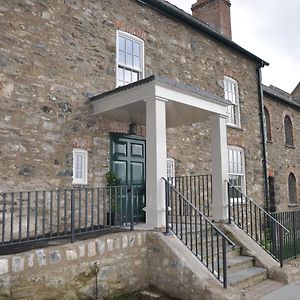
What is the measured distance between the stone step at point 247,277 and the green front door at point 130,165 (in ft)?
8.74

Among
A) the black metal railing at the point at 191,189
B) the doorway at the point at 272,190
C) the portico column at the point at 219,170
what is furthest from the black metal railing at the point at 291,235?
the doorway at the point at 272,190

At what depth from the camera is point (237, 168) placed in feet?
39.2

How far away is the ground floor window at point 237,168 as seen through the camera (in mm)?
11773

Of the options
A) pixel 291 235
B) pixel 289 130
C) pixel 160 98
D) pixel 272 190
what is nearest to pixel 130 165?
pixel 160 98

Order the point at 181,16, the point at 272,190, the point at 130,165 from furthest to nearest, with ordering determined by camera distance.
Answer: the point at 272,190, the point at 181,16, the point at 130,165

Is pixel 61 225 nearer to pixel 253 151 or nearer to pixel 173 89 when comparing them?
pixel 173 89

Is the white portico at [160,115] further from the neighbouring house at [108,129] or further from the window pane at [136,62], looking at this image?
the window pane at [136,62]

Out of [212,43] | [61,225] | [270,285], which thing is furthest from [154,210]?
[212,43]

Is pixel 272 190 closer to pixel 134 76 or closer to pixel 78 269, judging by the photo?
pixel 134 76

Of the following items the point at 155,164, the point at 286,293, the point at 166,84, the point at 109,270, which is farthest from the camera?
the point at 166,84

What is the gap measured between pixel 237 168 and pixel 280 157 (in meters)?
4.16

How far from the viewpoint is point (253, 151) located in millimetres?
12672

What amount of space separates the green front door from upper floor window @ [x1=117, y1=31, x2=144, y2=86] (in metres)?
1.51

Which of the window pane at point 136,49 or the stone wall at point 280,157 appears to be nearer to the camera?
the window pane at point 136,49
